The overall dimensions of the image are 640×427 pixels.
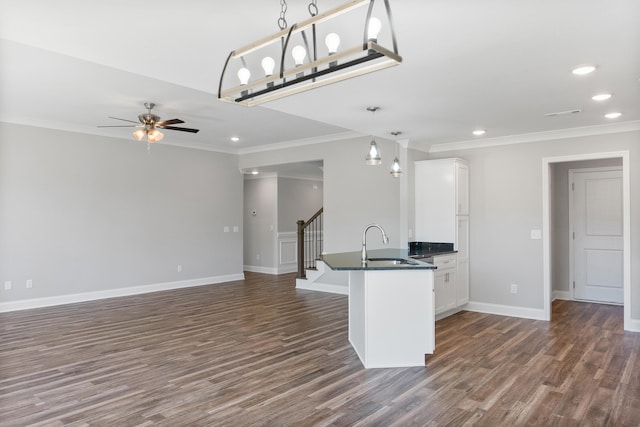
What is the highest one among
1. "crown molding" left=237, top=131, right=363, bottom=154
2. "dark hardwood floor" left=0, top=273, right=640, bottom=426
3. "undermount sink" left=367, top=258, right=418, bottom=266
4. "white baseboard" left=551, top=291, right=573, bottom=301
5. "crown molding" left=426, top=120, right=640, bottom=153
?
"crown molding" left=237, top=131, right=363, bottom=154

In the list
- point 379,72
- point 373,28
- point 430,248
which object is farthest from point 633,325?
point 373,28

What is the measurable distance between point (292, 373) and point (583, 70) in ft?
10.8

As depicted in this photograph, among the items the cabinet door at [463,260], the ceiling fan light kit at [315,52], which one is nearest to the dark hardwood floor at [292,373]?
the cabinet door at [463,260]

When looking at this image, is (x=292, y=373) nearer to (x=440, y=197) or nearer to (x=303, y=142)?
(x=440, y=197)

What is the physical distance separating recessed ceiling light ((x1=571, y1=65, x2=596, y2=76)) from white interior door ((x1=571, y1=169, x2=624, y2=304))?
4.24m

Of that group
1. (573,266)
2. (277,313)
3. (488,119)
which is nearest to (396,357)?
(277,313)

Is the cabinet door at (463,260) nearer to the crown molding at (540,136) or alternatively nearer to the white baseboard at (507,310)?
the white baseboard at (507,310)

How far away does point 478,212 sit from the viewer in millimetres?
6285

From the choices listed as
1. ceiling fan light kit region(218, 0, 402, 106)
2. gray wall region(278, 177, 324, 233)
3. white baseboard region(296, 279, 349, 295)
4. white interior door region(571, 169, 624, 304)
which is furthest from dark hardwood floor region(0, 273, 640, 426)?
gray wall region(278, 177, 324, 233)

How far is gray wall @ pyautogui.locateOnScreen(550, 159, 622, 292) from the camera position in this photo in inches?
278

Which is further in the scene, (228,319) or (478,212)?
(478,212)

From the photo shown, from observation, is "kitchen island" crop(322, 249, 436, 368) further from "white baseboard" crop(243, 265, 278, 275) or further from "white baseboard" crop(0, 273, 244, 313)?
"white baseboard" crop(243, 265, 278, 275)

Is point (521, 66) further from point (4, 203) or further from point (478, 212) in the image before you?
point (4, 203)

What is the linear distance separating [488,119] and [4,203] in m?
6.34
